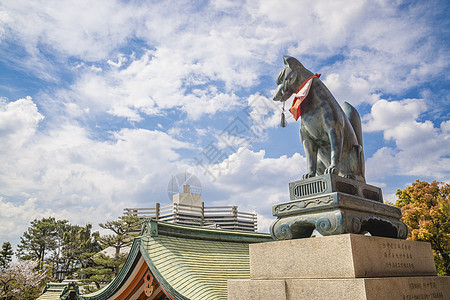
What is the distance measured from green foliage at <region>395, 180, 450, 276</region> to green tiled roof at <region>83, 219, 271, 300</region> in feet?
47.5

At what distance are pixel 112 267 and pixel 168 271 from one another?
17.9 metres

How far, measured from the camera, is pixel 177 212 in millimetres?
40469

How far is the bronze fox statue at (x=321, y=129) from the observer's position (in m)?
5.22

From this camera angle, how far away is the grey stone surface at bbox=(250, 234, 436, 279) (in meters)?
3.97

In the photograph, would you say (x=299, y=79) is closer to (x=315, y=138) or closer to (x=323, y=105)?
(x=323, y=105)

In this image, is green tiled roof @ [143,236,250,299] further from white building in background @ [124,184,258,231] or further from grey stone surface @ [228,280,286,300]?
white building in background @ [124,184,258,231]

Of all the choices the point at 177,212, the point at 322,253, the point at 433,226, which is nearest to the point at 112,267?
the point at 177,212

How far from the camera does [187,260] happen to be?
903 centimetres

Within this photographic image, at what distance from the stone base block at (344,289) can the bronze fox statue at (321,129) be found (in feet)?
5.58

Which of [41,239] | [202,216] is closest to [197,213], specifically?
[202,216]

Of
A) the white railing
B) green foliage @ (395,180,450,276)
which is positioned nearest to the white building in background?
the white railing

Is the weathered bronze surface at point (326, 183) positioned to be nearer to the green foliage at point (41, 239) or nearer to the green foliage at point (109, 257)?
the green foliage at point (109, 257)

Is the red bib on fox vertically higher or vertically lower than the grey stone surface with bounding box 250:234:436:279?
higher

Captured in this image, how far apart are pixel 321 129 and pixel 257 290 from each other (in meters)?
2.61
